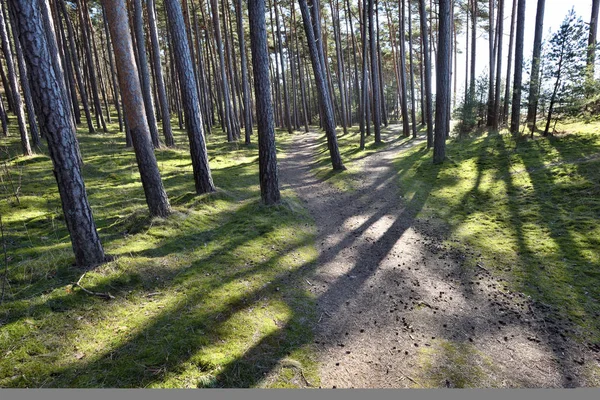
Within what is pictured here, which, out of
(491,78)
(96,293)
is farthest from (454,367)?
(491,78)

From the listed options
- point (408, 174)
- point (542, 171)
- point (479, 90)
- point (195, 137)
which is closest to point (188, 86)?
point (195, 137)

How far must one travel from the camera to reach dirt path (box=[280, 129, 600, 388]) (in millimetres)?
3467

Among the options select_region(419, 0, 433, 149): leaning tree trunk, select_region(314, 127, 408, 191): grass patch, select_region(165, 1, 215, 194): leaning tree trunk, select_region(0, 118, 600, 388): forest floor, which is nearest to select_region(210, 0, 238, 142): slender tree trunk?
select_region(314, 127, 408, 191): grass patch

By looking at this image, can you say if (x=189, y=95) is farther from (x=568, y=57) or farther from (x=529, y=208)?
(x=568, y=57)

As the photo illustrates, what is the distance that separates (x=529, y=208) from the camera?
7777 mm

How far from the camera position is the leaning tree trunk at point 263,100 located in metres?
7.54

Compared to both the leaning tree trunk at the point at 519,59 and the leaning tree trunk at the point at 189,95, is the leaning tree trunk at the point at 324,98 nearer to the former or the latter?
the leaning tree trunk at the point at 189,95

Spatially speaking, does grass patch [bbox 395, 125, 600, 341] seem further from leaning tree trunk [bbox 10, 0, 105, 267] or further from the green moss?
leaning tree trunk [bbox 10, 0, 105, 267]

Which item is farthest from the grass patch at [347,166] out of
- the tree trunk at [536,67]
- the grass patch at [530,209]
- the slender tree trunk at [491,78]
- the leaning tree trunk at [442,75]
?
the tree trunk at [536,67]

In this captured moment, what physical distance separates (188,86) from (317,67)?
231 inches

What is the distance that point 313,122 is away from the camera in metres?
48.9

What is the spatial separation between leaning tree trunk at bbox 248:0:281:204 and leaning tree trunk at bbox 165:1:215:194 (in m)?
1.68

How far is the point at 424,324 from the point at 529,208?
5.46m

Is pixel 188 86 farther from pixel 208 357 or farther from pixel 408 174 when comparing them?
pixel 408 174
